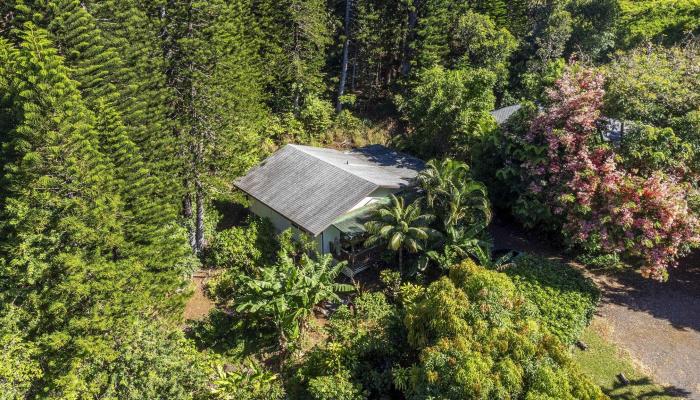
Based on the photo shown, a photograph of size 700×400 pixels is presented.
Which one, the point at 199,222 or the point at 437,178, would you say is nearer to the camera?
the point at 437,178

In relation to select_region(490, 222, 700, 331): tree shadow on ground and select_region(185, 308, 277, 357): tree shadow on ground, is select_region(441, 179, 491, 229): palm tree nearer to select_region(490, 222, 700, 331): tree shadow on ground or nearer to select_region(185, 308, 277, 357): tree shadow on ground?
select_region(490, 222, 700, 331): tree shadow on ground

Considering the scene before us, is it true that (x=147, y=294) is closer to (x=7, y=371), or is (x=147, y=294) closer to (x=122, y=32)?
(x=7, y=371)

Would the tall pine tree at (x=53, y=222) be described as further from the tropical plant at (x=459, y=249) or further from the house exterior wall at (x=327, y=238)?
the tropical plant at (x=459, y=249)

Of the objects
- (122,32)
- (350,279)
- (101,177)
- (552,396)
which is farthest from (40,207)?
(552,396)

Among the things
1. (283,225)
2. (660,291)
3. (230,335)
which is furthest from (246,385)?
(660,291)

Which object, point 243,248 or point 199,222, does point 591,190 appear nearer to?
point 243,248

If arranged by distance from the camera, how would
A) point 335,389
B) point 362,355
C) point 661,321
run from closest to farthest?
point 335,389 < point 362,355 < point 661,321
